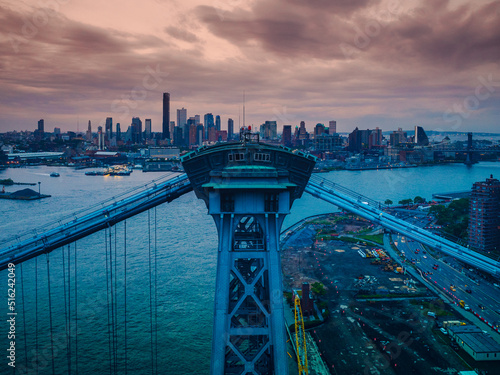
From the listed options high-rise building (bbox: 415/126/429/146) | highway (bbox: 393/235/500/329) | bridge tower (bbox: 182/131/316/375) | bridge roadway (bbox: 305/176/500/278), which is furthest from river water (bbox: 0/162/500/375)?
high-rise building (bbox: 415/126/429/146)

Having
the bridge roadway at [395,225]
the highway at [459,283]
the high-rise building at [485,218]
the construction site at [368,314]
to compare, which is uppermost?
the bridge roadway at [395,225]

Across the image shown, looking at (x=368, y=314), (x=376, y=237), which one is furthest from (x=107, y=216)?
(x=376, y=237)

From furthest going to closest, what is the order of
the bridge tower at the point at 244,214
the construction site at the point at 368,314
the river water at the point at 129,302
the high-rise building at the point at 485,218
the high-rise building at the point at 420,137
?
the high-rise building at the point at 420,137 → the high-rise building at the point at 485,218 → the construction site at the point at 368,314 → the river water at the point at 129,302 → the bridge tower at the point at 244,214

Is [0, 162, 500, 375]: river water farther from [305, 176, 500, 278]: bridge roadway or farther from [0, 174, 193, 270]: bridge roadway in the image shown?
[305, 176, 500, 278]: bridge roadway

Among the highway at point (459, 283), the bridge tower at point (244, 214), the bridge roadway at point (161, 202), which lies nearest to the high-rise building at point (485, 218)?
the highway at point (459, 283)

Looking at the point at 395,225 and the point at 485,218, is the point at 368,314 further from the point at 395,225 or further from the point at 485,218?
the point at 485,218

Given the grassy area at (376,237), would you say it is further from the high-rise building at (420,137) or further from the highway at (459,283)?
the high-rise building at (420,137)
